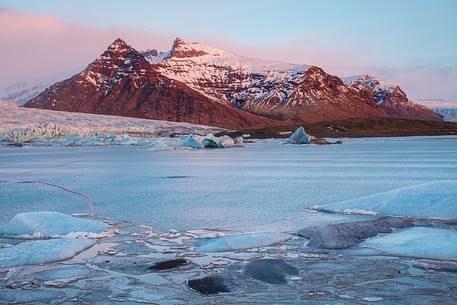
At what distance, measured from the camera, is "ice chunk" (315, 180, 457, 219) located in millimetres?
8906

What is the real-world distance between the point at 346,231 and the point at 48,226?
448 cm

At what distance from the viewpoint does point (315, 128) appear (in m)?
101

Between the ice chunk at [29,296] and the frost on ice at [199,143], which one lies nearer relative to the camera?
the ice chunk at [29,296]

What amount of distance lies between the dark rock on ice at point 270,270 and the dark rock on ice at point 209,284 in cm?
39

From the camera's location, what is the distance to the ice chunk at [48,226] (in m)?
7.95

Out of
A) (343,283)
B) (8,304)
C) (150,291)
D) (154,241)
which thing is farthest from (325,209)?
(8,304)

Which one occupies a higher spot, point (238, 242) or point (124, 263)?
point (238, 242)

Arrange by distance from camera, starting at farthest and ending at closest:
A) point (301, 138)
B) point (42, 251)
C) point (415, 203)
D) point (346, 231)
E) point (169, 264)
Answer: point (301, 138) < point (415, 203) < point (346, 231) < point (42, 251) < point (169, 264)

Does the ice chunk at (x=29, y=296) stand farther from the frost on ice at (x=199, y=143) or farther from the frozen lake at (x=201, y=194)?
the frost on ice at (x=199, y=143)

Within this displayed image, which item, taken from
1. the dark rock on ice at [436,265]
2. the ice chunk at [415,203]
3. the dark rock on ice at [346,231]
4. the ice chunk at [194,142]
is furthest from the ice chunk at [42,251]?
the ice chunk at [194,142]

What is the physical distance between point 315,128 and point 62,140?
53.0 metres

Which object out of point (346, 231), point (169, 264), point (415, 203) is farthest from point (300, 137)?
point (169, 264)

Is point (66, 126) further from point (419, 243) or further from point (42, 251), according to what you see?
point (419, 243)

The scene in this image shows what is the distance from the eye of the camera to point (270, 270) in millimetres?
5863
